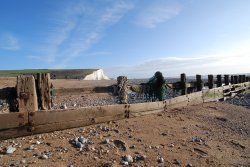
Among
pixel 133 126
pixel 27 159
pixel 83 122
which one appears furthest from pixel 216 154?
pixel 27 159

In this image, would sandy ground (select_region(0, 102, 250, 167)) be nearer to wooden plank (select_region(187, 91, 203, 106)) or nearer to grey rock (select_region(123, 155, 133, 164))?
grey rock (select_region(123, 155, 133, 164))

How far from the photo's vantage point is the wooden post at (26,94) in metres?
5.85

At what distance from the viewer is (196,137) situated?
778 centimetres

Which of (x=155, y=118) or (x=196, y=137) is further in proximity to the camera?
(x=155, y=118)

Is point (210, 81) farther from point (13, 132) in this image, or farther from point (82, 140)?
point (13, 132)

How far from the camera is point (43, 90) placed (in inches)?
249

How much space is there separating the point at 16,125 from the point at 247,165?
4915mm

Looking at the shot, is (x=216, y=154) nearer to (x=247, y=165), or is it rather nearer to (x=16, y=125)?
(x=247, y=165)

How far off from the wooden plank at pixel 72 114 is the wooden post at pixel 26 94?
0.57ft

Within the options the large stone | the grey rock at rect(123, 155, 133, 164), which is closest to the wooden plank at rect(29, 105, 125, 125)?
the large stone

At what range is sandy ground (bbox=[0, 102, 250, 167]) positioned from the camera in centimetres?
550

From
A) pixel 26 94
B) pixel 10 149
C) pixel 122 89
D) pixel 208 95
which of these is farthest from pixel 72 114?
pixel 208 95

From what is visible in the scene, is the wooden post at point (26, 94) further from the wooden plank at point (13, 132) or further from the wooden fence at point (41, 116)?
the wooden plank at point (13, 132)

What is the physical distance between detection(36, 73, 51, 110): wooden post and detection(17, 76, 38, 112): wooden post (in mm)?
257
